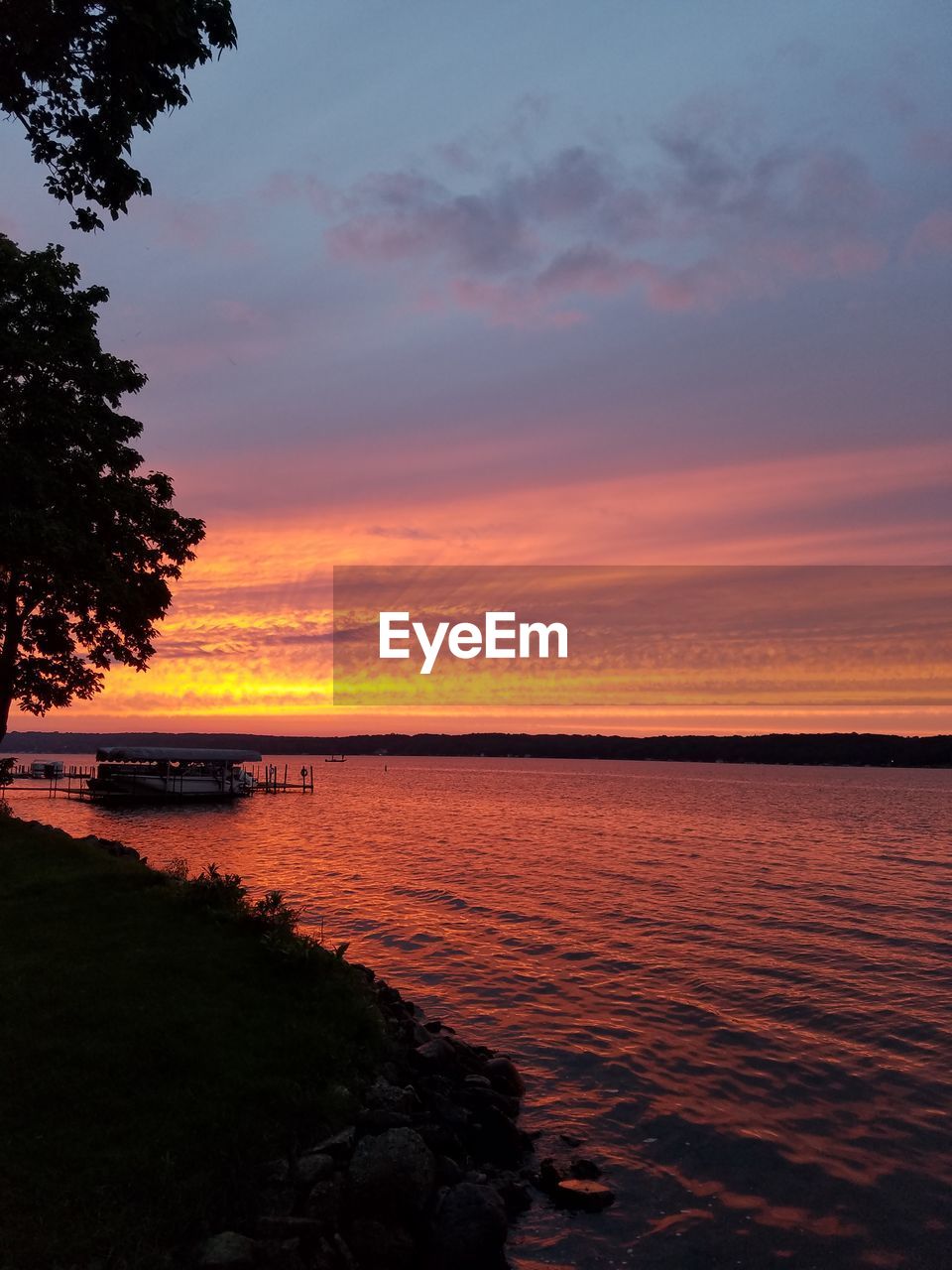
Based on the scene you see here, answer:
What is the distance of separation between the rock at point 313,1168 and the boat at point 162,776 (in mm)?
86125

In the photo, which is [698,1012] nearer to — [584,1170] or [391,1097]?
[584,1170]

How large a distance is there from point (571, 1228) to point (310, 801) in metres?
99.3


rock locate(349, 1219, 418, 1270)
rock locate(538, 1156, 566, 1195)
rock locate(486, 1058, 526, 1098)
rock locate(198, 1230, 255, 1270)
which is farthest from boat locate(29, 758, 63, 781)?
rock locate(198, 1230, 255, 1270)

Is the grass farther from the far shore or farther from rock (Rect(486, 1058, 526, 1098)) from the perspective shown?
rock (Rect(486, 1058, 526, 1098))

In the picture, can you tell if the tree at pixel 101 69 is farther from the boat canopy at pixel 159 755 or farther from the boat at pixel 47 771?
the boat at pixel 47 771

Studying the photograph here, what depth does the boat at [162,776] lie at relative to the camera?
8981 centimetres

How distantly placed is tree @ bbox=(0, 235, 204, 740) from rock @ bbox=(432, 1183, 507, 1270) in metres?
21.6

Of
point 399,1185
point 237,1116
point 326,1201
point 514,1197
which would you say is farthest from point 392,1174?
point 514,1197

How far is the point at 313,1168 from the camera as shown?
9.88 meters

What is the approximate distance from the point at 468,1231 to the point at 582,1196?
2386 mm

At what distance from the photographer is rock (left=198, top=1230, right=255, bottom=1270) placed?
8.45m

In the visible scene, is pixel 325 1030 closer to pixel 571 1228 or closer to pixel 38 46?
pixel 571 1228

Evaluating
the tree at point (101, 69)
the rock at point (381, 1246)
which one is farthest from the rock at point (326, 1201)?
the tree at point (101, 69)

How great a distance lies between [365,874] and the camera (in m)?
43.5
